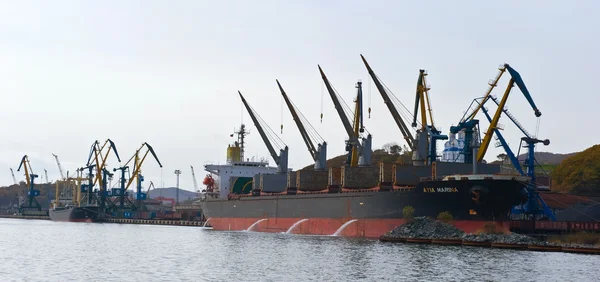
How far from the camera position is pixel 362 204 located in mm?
58688

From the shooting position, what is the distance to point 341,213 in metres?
61.6

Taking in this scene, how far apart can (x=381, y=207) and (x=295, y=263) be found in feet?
63.5

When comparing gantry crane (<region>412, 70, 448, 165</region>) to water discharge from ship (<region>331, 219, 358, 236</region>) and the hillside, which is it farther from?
the hillside

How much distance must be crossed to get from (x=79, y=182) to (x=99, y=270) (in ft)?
359

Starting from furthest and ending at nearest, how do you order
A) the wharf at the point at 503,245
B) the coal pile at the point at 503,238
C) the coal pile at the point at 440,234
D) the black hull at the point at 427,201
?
1. the black hull at the point at 427,201
2. the coal pile at the point at 440,234
3. the coal pile at the point at 503,238
4. the wharf at the point at 503,245

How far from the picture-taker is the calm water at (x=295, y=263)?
32719 mm

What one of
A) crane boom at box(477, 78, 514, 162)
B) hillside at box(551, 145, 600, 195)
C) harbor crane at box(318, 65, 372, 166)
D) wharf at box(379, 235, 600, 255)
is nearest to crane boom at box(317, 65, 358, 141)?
harbor crane at box(318, 65, 372, 166)

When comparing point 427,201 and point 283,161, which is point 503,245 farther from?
point 283,161

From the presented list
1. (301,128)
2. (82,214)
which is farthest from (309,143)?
(82,214)

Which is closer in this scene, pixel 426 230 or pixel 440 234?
pixel 440 234

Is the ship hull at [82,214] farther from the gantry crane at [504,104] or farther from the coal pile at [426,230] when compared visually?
the coal pile at [426,230]

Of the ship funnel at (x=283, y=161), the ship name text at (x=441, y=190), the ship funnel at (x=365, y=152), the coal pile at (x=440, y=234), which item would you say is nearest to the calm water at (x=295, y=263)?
the coal pile at (x=440, y=234)

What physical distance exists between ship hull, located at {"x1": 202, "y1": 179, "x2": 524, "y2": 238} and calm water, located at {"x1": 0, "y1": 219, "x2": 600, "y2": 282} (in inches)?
204

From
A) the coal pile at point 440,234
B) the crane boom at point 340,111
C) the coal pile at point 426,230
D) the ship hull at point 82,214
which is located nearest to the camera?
the coal pile at point 440,234
